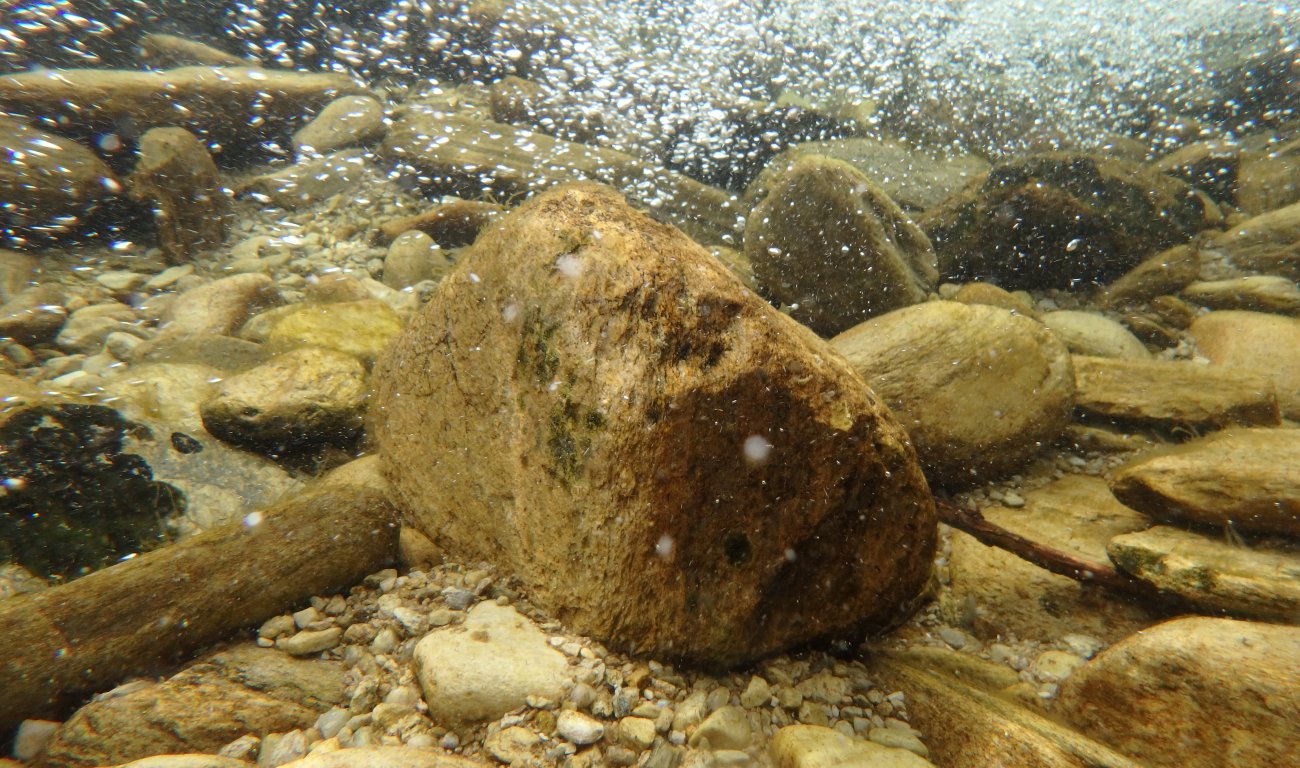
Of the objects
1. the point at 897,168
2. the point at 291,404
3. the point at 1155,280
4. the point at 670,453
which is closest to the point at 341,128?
the point at 291,404

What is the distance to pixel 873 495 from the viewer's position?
6.40 feet

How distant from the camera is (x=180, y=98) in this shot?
18.5 feet

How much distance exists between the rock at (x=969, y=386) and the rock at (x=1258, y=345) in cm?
162

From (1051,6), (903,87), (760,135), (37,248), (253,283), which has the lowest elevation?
(37,248)

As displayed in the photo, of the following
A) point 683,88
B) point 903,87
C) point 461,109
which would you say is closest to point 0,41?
point 461,109

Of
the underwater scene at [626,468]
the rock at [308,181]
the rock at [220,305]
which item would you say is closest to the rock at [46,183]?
the underwater scene at [626,468]

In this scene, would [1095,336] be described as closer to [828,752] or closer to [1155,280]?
[1155,280]

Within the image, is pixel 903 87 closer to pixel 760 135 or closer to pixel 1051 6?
pixel 760 135

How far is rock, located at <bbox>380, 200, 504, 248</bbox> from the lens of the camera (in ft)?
16.8

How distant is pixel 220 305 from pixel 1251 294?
7.42 meters

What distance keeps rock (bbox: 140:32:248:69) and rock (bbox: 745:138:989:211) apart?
21.8 feet

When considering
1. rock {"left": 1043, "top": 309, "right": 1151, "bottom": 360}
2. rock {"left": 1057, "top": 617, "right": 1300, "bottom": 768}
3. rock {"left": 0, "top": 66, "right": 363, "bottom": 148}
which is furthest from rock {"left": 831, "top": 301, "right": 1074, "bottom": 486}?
rock {"left": 0, "top": 66, "right": 363, "bottom": 148}

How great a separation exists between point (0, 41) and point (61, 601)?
28.2 ft

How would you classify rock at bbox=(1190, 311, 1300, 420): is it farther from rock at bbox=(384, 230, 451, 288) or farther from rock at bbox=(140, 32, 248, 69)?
rock at bbox=(140, 32, 248, 69)
